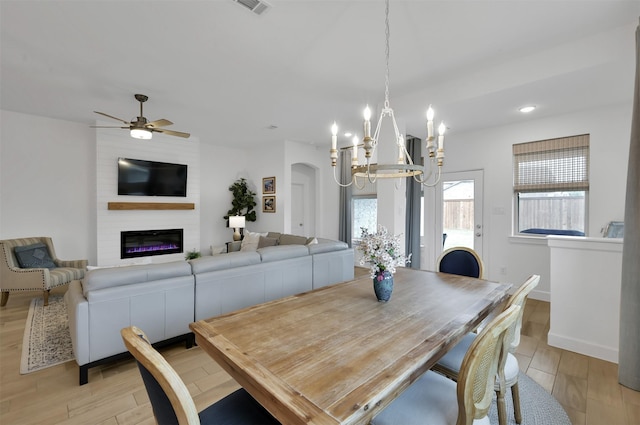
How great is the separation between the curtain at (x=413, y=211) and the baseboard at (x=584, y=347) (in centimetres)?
255

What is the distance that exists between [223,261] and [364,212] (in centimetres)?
408

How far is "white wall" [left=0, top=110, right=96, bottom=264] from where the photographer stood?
14.1 feet

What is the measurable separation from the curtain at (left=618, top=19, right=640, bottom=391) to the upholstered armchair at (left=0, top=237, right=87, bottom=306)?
5751 millimetres

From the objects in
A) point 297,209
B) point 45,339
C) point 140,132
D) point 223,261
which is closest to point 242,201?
point 297,209

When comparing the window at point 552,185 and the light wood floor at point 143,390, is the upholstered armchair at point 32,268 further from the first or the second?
the window at point 552,185

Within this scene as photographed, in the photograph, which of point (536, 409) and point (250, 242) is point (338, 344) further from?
point (250, 242)

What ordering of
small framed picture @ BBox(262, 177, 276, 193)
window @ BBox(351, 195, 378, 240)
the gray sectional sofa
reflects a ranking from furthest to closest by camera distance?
small framed picture @ BBox(262, 177, 276, 193)
window @ BBox(351, 195, 378, 240)
the gray sectional sofa

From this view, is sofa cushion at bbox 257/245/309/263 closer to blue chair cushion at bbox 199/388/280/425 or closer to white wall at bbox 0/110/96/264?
blue chair cushion at bbox 199/388/280/425

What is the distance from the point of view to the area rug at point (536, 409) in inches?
68.7

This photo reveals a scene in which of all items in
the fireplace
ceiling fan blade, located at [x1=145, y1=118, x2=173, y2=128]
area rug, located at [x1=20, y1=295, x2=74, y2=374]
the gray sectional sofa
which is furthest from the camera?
the fireplace

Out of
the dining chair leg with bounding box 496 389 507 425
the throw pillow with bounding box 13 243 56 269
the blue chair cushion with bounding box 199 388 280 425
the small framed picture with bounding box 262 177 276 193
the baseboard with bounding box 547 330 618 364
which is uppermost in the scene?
the small framed picture with bounding box 262 177 276 193

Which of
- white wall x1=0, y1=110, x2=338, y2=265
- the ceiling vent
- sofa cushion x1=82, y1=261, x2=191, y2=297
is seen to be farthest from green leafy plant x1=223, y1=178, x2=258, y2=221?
the ceiling vent

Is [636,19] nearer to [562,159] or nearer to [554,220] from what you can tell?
[562,159]

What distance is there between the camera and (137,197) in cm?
518
